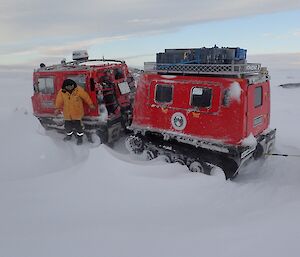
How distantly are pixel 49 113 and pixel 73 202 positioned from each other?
5.69 m

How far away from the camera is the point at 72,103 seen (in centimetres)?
992

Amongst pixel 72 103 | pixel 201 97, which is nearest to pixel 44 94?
pixel 72 103

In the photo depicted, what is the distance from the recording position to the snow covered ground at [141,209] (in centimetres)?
506

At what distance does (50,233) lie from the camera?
211 inches

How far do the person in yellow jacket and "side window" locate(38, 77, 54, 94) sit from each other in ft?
3.37

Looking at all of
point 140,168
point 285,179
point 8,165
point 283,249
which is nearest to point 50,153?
point 8,165

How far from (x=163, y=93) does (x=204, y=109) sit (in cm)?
114

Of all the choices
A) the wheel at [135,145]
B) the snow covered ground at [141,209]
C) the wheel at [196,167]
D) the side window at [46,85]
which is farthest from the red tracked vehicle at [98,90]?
the wheel at [196,167]

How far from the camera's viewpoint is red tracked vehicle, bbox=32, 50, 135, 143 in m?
9.91

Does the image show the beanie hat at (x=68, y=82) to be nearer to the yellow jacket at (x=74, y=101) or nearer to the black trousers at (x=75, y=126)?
the yellow jacket at (x=74, y=101)

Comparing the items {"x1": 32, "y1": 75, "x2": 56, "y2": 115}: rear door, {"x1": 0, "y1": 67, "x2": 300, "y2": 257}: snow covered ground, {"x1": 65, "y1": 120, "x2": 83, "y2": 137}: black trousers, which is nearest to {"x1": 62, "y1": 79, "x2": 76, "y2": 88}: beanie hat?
{"x1": 65, "y1": 120, "x2": 83, "y2": 137}: black trousers

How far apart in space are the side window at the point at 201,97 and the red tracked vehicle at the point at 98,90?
2.87m

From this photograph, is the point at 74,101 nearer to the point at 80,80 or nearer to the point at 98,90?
the point at 80,80

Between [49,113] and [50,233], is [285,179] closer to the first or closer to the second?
[50,233]
